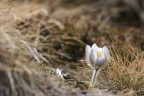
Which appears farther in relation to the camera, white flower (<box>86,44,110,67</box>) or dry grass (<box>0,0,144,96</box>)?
white flower (<box>86,44,110,67</box>)

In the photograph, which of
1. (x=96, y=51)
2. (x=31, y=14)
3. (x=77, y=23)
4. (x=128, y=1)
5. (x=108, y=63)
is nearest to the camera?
(x=96, y=51)

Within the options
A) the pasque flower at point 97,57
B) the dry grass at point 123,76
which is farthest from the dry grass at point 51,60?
the pasque flower at point 97,57

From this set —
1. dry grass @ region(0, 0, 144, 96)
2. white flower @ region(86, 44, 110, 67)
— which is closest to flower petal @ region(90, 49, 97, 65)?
white flower @ region(86, 44, 110, 67)

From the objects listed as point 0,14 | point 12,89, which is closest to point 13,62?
point 12,89

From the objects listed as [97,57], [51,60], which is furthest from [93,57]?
[51,60]

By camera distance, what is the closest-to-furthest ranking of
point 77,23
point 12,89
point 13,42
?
point 12,89, point 13,42, point 77,23

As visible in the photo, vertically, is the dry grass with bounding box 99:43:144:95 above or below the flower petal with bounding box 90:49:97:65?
below

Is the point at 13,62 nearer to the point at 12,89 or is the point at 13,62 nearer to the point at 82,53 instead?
the point at 12,89

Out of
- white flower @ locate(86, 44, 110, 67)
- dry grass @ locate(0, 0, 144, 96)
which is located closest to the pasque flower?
white flower @ locate(86, 44, 110, 67)

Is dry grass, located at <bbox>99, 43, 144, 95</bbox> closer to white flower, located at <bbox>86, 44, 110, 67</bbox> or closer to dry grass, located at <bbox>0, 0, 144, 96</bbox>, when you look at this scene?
dry grass, located at <bbox>0, 0, 144, 96</bbox>

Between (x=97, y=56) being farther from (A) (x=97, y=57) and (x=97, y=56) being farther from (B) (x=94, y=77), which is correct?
(B) (x=94, y=77)

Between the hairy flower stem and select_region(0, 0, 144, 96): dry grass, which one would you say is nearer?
select_region(0, 0, 144, 96): dry grass
